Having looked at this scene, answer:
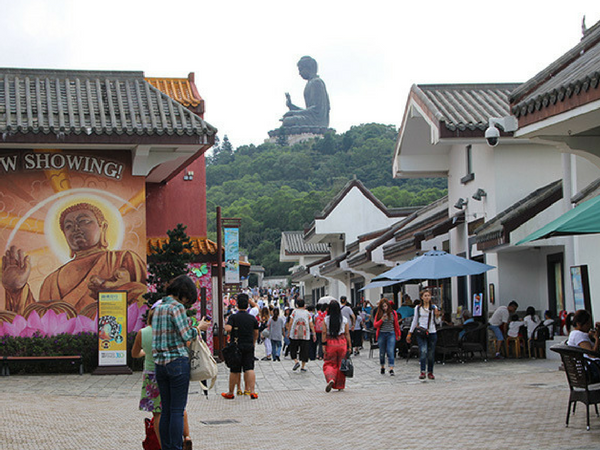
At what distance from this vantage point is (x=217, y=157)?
132 meters

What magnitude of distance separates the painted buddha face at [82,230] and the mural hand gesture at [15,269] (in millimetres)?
981

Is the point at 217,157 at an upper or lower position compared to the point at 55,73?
upper

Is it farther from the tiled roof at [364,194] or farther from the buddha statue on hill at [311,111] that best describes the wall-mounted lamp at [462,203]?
the buddha statue on hill at [311,111]

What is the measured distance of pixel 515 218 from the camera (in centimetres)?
1788

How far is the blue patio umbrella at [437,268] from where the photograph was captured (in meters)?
18.6

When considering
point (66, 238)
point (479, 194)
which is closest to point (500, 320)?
point (479, 194)

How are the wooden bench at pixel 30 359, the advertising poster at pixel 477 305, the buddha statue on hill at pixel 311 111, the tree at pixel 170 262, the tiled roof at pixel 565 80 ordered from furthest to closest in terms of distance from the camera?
the buddha statue on hill at pixel 311 111, the advertising poster at pixel 477 305, the tree at pixel 170 262, the wooden bench at pixel 30 359, the tiled roof at pixel 565 80

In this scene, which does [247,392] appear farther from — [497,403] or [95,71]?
[95,71]

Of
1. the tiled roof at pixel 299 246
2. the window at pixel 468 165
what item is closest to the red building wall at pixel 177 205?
the window at pixel 468 165

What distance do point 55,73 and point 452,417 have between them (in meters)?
12.8

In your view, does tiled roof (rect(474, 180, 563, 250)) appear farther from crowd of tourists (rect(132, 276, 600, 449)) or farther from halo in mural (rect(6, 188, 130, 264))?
halo in mural (rect(6, 188, 130, 264))

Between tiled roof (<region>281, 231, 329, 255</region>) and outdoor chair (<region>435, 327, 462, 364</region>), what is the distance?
41.9 metres

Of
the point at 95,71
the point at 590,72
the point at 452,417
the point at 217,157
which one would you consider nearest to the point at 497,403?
the point at 452,417

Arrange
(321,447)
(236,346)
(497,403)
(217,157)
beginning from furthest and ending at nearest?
(217,157) → (236,346) → (497,403) → (321,447)
